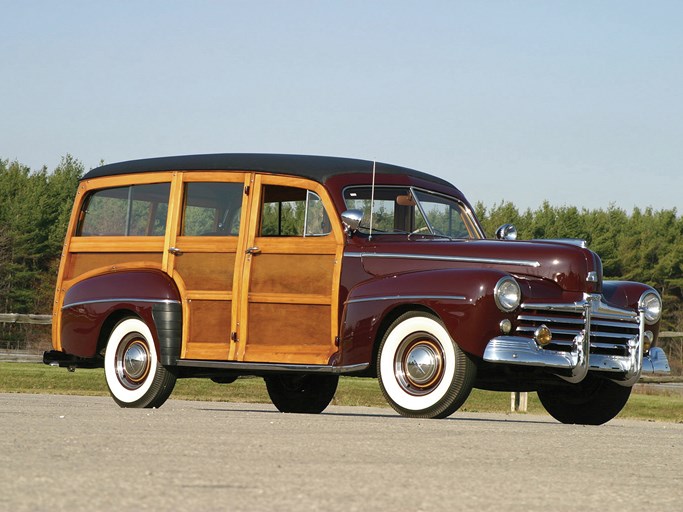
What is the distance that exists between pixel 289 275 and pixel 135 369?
1756mm

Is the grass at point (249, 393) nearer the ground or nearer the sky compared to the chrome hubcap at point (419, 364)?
nearer the ground

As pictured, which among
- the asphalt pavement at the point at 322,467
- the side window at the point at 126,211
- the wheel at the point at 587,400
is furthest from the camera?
the side window at the point at 126,211

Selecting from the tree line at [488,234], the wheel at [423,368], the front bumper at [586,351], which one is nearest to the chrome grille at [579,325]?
the front bumper at [586,351]

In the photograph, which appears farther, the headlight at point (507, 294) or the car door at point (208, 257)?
the car door at point (208, 257)

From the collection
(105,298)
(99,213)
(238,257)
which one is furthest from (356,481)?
(99,213)

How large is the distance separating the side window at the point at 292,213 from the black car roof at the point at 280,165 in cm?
16

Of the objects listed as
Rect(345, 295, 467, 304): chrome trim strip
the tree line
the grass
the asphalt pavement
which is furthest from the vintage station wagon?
the tree line

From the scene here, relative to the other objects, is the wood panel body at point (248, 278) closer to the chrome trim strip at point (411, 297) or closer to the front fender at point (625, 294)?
the chrome trim strip at point (411, 297)

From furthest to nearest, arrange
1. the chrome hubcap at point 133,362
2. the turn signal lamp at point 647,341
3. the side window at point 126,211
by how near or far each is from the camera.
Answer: the side window at point 126,211, the chrome hubcap at point 133,362, the turn signal lamp at point 647,341

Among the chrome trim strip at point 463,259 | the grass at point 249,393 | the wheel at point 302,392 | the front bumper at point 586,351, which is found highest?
the chrome trim strip at point 463,259

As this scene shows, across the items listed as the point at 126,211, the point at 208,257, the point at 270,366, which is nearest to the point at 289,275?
the point at 270,366

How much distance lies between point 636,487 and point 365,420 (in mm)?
3713

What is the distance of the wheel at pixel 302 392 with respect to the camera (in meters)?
12.1

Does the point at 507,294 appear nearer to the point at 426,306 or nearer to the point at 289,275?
the point at 426,306
